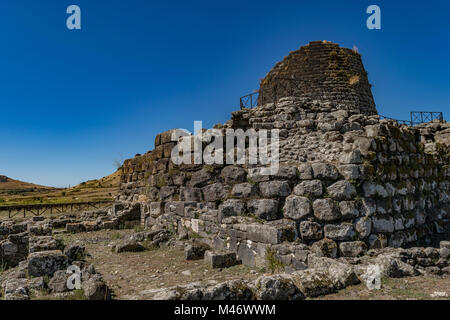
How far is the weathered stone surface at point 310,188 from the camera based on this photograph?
638 centimetres

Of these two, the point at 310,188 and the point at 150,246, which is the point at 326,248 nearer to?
the point at 310,188

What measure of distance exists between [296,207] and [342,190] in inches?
38.5

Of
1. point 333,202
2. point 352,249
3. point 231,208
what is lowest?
point 352,249

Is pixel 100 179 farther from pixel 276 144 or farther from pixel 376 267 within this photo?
pixel 376 267

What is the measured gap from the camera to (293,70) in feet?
48.5

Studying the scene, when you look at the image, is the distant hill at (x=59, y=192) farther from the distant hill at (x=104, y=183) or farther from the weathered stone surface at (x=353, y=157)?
the weathered stone surface at (x=353, y=157)

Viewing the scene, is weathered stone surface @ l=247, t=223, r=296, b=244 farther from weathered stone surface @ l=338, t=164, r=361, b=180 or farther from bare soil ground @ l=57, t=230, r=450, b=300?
weathered stone surface @ l=338, t=164, r=361, b=180

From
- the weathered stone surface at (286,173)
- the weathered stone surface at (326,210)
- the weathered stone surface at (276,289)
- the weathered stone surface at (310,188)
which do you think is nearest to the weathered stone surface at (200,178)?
the weathered stone surface at (286,173)

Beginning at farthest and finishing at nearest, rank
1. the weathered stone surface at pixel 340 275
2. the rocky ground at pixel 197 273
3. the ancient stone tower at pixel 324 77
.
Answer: the ancient stone tower at pixel 324 77
the weathered stone surface at pixel 340 275
the rocky ground at pixel 197 273

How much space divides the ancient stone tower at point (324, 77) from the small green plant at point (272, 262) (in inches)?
380

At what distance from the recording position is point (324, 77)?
567 inches

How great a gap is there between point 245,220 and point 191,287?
3080 millimetres

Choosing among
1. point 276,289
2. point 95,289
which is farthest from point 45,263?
point 276,289

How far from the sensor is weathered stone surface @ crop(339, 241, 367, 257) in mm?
5941
